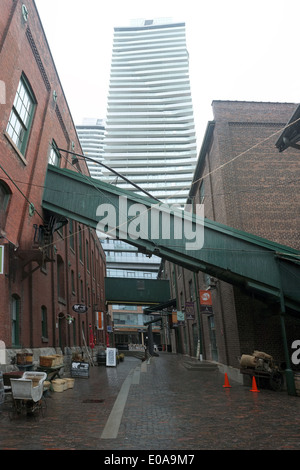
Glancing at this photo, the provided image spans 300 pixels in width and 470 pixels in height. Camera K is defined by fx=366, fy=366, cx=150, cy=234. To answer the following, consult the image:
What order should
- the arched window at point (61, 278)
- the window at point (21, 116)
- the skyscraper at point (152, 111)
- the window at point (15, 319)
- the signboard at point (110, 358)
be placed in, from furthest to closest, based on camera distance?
the skyscraper at point (152, 111), the signboard at point (110, 358), the arched window at point (61, 278), the window at point (21, 116), the window at point (15, 319)

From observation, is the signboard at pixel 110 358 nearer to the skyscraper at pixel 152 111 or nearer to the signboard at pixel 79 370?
the signboard at pixel 79 370

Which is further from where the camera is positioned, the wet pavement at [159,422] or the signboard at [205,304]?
the signboard at [205,304]

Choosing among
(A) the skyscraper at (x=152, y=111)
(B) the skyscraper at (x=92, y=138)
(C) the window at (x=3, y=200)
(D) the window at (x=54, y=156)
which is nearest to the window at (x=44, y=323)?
(C) the window at (x=3, y=200)

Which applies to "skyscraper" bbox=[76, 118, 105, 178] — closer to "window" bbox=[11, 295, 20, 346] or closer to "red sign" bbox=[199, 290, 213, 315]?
"red sign" bbox=[199, 290, 213, 315]

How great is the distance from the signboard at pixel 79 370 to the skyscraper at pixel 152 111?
8228cm

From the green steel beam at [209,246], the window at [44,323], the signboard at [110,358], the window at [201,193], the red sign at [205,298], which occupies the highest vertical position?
the window at [201,193]

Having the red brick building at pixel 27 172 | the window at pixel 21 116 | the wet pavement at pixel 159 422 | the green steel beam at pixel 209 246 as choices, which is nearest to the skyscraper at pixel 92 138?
the red brick building at pixel 27 172

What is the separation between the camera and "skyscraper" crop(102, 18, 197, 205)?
4498 inches

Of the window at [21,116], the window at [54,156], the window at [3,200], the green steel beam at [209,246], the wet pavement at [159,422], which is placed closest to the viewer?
the wet pavement at [159,422]

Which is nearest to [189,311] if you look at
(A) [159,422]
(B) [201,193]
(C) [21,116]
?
(B) [201,193]

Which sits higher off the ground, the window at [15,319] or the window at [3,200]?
the window at [3,200]

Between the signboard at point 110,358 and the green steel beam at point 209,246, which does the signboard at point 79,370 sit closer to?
the green steel beam at point 209,246

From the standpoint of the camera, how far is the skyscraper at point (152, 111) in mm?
114250

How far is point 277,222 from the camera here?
17.3 metres
